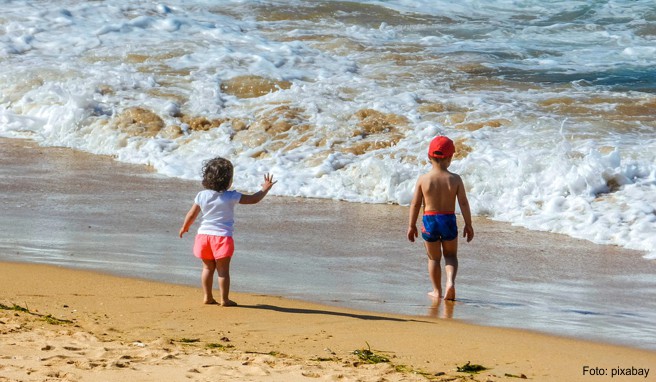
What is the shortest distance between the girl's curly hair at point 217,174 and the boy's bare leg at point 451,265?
4.72ft

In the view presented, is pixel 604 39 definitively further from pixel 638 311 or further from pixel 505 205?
pixel 638 311

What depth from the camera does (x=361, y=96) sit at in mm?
13609

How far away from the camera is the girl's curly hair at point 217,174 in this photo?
6.00m

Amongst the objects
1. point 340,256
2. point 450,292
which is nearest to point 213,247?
point 450,292

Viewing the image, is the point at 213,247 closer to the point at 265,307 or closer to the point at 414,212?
the point at 265,307

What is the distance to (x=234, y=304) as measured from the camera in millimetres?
5914

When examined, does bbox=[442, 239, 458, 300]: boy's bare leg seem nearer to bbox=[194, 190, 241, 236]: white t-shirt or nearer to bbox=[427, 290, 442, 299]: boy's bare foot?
bbox=[427, 290, 442, 299]: boy's bare foot

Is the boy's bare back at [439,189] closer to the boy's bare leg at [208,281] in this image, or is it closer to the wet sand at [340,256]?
the wet sand at [340,256]

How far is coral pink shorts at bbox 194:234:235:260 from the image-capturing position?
234 inches

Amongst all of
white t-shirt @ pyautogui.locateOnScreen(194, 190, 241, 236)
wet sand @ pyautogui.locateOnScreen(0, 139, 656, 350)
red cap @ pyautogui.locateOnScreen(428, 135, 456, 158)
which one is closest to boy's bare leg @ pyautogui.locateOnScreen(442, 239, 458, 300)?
wet sand @ pyautogui.locateOnScreen(0, 139, 656, 350)

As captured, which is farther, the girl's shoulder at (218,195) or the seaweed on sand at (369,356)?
the girl's shoulder at (218,195)

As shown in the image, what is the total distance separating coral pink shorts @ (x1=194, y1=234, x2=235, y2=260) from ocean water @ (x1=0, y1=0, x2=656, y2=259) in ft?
12.7

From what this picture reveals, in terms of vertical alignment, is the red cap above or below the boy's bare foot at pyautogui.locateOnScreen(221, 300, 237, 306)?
above

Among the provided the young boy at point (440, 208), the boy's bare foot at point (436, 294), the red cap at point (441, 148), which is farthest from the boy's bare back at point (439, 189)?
the boy's bare foot at point (436, 294)
